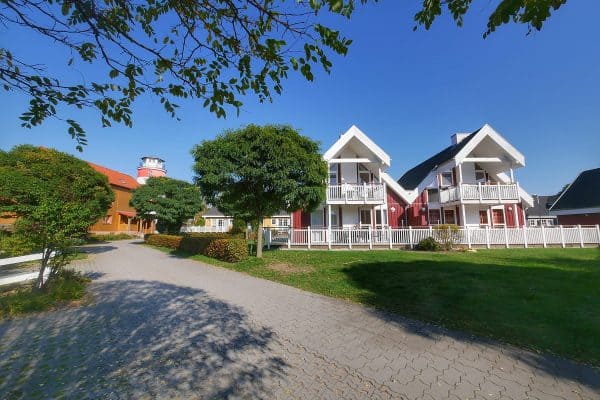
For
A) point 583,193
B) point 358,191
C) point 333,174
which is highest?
point 333,174

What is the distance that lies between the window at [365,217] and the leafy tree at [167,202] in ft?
53.2

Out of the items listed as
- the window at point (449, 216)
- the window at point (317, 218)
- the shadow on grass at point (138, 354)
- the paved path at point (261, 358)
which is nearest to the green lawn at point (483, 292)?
the paved path at point (261, 358)

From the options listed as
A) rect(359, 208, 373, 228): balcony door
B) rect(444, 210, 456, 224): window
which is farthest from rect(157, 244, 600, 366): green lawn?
rect(444, 210, 456, 224): window

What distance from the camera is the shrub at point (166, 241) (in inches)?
881

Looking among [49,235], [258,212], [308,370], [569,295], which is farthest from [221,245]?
[569,295]

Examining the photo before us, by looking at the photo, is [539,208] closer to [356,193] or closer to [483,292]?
[356,193]

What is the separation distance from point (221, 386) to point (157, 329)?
2.61m

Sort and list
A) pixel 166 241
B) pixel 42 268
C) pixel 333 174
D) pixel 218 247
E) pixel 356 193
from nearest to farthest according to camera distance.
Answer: pixel 42 268
pixel 218 247
pixel 356 193
pixel 333 174
pixel 166 241

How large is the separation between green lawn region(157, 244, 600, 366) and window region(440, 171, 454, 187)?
38.4 ft

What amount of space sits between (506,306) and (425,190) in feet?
58.3

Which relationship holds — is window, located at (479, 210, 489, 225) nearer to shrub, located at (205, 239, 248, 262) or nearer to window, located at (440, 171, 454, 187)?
window, located at (440, 171, 454, 187)

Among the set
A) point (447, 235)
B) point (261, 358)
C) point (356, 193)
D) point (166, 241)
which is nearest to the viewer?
point (261, 358)

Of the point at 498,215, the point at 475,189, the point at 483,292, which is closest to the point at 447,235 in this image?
the point at 475,189

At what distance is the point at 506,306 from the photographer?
6008 millimetres
